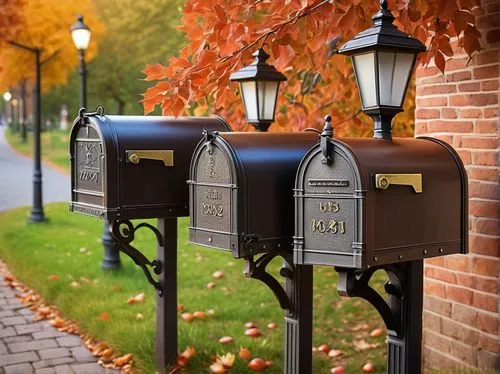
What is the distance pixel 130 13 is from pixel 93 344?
717 inches

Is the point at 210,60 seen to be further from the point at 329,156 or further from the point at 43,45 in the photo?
the point at 43,45

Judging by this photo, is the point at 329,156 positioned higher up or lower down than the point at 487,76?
lower down

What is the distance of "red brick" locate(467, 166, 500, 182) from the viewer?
4422mm

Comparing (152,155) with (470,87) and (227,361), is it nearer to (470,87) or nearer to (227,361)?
(227,361)

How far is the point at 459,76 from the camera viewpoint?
4.69 meters

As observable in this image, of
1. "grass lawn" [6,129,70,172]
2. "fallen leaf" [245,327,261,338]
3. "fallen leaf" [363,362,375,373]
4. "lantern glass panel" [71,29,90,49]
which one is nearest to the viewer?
"fallen leaf" [363,362,375,373]

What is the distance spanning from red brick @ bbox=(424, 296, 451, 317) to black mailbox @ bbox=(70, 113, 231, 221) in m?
1.78

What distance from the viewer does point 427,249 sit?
10.8ft

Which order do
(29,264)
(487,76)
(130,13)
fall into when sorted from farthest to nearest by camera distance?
1. (130,13)
2. (29,264)
3. (487,76)

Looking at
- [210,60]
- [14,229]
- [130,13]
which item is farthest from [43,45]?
[210,60]

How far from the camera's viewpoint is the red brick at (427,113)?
4902mm

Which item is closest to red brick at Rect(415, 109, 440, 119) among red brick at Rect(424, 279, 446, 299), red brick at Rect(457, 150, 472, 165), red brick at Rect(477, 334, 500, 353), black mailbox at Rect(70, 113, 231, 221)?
red brick at Rect(457, 150, 472, 165)

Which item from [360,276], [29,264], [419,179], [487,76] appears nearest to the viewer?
[419,179]

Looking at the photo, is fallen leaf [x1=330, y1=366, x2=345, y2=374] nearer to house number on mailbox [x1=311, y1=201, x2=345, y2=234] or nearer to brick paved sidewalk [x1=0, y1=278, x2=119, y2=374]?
brick paved sidewalk [x1=0, y1=278, x2=119, y2=374]
